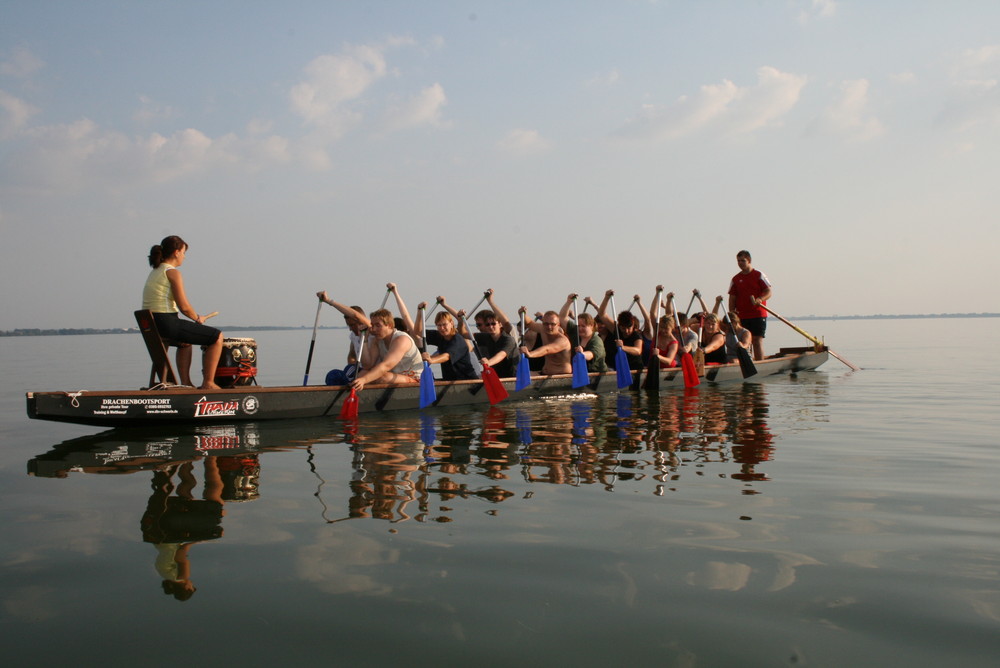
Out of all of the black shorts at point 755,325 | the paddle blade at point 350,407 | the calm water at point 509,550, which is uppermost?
the black shorts at point 755,325

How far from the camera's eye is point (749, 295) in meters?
15.4

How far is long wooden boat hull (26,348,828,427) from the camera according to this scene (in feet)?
24.7

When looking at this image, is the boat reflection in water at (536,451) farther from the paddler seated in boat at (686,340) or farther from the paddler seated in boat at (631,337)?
the paddler seated in boat at (686,340)

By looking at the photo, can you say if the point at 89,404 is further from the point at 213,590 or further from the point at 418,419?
the point at 213,590

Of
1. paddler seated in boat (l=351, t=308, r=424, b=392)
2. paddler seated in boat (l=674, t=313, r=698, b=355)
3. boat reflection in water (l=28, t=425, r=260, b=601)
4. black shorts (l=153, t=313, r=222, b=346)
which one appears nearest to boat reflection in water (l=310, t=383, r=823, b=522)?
paddler seated in boat (l=351, t=308, r=424, b=392)

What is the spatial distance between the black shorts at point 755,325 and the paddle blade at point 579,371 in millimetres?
5206

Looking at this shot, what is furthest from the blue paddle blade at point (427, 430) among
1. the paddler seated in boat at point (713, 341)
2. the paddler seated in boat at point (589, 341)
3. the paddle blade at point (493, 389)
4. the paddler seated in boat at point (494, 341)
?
the paddler seated in boat at point (713, 341)

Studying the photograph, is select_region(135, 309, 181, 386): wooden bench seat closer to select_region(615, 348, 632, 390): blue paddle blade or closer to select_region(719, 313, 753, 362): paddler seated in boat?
select_region(615, 348, 632, 390): blue paddle blade

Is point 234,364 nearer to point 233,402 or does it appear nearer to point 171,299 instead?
point 233,402

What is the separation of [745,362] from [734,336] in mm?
661

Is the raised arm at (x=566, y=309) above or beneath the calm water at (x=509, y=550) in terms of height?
above

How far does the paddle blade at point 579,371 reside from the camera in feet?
39.1

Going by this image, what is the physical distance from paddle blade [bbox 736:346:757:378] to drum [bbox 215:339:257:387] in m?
9.17

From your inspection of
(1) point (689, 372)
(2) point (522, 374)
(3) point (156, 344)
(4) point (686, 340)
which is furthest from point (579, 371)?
(3) point (156, 344)
